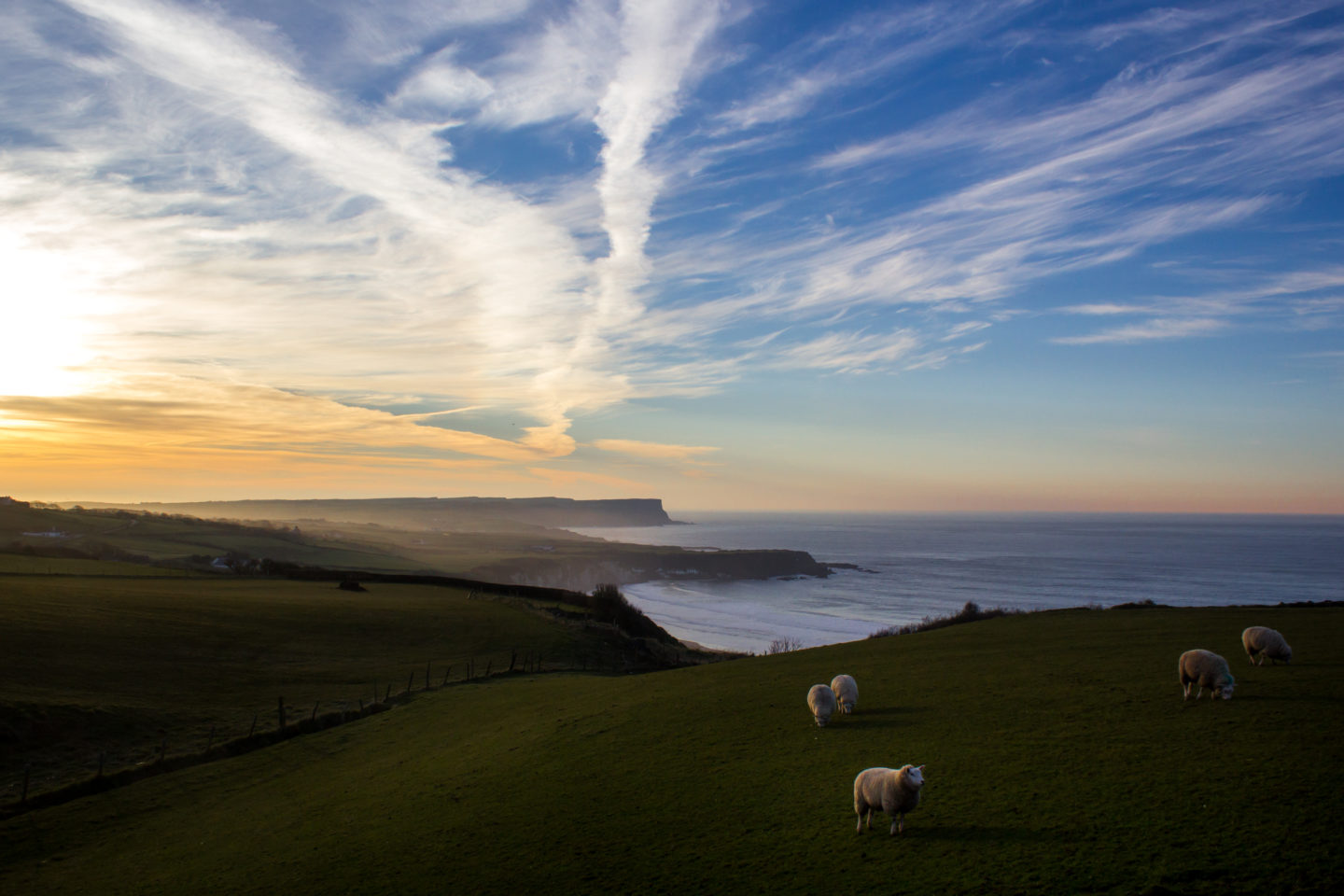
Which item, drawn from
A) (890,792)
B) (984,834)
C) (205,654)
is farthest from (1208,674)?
(205,654)

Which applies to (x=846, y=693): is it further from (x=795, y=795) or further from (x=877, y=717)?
(x=795, y=795)

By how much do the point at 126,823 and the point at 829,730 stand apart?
19.4 meters

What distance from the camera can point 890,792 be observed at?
1076 cm

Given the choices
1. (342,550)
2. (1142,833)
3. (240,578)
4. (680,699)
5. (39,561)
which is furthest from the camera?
(342,550)

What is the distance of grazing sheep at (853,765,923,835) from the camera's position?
416 inches

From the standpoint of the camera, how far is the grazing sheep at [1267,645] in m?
17.8

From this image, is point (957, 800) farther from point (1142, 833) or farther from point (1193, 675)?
point (1193, 675)

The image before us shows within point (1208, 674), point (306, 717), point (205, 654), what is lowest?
point (306, 717)

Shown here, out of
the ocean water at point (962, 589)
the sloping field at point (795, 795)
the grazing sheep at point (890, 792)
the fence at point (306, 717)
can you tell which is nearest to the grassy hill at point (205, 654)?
the fence at point (306, 717)

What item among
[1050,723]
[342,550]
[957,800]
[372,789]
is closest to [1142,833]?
[957,800]

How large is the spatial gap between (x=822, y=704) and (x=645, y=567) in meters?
125

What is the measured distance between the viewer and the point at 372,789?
19.1 meters

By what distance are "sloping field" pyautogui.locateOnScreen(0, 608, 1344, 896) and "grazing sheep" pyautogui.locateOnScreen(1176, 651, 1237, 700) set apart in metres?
0.38

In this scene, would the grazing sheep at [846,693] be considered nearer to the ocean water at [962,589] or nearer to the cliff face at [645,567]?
the ocean water at [962,589]
